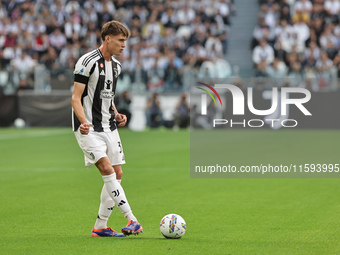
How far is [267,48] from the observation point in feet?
96.7

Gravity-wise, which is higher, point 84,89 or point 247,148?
point 84,89

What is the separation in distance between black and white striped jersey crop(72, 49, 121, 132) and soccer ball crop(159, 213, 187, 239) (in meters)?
1.20

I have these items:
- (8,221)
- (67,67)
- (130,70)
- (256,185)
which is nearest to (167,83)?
(130,70)

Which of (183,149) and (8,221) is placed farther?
(183,149)

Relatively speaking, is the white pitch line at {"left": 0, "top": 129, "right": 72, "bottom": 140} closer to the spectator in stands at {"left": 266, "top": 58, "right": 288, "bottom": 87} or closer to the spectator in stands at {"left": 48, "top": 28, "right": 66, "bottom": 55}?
the spectator in stands at {"left": 48, "top": 28, "right": 66, "bottom": 55}

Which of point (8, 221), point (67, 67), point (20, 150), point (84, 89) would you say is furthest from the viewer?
point (67, 67)

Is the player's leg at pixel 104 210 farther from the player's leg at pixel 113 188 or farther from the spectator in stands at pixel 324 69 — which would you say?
the spectator in stands at pixel 324 69

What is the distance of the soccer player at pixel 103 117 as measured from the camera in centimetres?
730

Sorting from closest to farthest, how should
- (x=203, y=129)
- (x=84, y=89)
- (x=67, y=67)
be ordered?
(x=84, y=89) < (x=203, y=129) < (x=67, y=67)

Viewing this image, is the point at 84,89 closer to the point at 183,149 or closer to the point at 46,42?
the point at 183,149

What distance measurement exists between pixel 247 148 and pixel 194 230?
446 inches

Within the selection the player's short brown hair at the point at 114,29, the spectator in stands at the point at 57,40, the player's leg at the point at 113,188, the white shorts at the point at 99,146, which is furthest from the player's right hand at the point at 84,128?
the spectator in stands at the point at 57,40

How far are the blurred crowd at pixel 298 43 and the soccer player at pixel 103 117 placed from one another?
20.2 m

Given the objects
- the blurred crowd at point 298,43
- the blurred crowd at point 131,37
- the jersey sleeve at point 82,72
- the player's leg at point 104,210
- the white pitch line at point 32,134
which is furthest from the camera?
the blurred crowd at point 131,37
